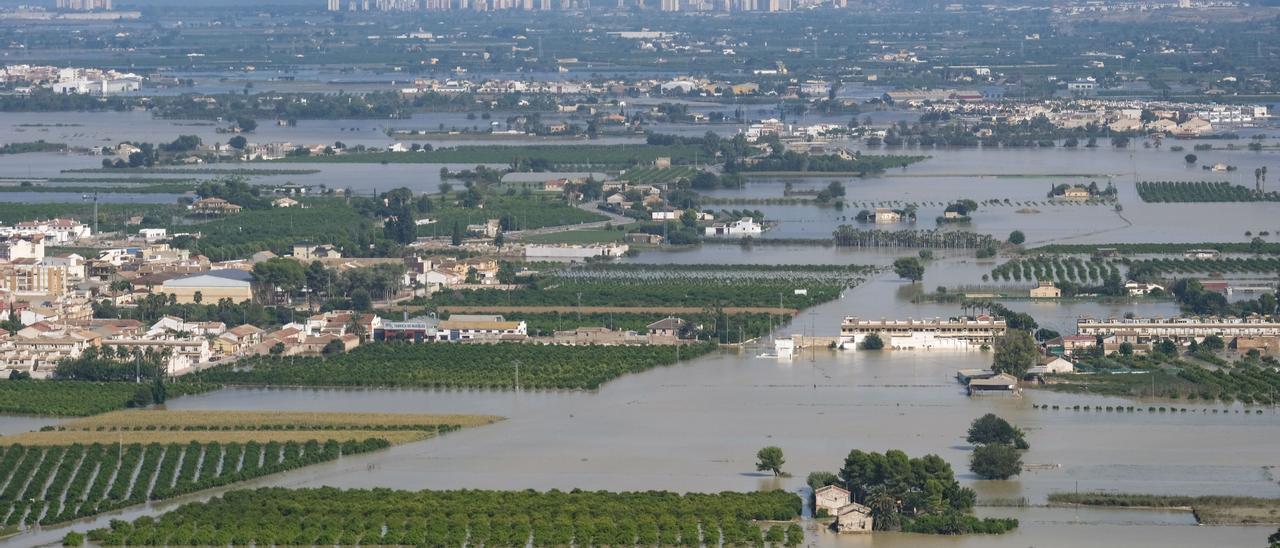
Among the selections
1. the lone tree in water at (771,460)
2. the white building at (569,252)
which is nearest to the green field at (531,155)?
the white building at (569,252)

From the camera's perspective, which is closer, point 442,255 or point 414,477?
point 414,477

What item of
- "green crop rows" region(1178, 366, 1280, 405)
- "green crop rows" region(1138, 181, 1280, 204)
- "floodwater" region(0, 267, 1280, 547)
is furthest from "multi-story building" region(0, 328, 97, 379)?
"green crop rows" region(1138, 181, 1280, 204)

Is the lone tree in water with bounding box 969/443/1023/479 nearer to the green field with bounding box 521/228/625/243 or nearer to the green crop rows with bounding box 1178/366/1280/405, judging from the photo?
the green crop rows with bounding box 1178/366/1280/405

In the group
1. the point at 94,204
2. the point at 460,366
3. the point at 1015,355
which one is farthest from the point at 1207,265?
the point at 94,204

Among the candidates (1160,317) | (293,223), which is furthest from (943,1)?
(1160,317)

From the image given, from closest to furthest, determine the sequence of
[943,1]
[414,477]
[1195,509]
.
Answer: [1195,509], [414,477], [943,1]

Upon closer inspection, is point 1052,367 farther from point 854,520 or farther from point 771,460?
point 854,520

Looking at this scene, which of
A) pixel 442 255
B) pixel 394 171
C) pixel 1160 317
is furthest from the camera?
pixel 394 171

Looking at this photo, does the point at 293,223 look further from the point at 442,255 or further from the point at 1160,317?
the point at 1160,317

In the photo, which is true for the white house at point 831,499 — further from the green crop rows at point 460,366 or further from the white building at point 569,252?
the white building at point 569,252
